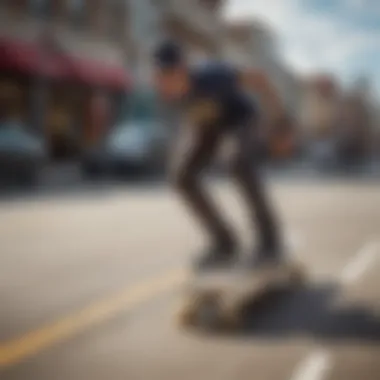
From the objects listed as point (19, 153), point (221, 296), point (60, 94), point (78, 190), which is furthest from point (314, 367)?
point (78, 190)

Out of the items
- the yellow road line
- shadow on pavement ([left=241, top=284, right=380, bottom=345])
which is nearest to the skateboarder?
shadow on pavement ([left=241, top=284, right=380, bottom=345])

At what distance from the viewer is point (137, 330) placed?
9.68 ft

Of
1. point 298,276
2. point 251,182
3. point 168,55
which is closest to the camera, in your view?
point 168,55

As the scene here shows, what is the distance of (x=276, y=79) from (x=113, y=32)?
1.11 feet

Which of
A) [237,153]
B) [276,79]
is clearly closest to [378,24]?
[276,79]

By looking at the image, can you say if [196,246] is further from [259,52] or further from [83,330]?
[259,52]

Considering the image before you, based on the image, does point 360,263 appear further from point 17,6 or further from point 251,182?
point 17,6

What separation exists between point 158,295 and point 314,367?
0.56 meters

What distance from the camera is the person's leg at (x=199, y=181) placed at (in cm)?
288

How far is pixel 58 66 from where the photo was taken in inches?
122

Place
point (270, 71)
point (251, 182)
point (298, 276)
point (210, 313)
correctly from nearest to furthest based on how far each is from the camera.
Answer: point (270, 71), point (251, 182), point (210, 313), point (298, 276)

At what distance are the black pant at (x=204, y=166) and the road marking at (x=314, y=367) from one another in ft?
0.97

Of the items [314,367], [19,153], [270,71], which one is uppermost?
[19,153]

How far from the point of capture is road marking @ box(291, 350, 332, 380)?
2.68 metres
